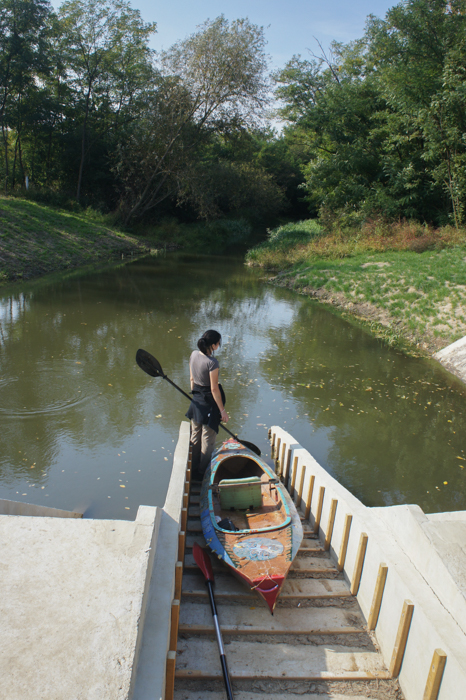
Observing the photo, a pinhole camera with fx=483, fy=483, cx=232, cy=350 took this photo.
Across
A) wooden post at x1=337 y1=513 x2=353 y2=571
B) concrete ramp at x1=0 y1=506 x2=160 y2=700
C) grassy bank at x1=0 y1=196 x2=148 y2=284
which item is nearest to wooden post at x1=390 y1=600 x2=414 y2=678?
wooden post at x1=337 y1=513 x2=353 y2=571

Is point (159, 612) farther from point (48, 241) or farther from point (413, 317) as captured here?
point (48, 241)

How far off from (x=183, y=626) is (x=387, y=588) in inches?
57.2

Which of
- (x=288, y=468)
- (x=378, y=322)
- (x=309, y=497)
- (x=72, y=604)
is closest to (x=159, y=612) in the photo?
(x=72, y=604)

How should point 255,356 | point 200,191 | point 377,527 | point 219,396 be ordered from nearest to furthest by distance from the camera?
point 377,527
point 219,396
point 255,356
point 200,191

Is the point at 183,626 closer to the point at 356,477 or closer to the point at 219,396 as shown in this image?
the point at 219,396

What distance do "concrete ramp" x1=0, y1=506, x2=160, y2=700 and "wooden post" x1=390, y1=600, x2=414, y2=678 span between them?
1584mm

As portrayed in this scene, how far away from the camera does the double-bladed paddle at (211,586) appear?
2.93 metres

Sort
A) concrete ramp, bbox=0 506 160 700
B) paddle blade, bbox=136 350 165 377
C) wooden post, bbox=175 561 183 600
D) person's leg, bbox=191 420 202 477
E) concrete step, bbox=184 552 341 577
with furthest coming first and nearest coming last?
1. paddle blade, bbox=136 350 165 377
2. person's leg, bbox=191 420 202 477
3. concrete step, bbox=184 552 341 577
4. wooden post, bbox=175 561 183 600
5. concrete ramp, bbox=0 506 160 700

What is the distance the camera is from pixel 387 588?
3.31 m

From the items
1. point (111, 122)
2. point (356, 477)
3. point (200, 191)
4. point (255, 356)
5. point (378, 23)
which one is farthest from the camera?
point (111, 122)

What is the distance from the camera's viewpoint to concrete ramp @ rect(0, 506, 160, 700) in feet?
6.98

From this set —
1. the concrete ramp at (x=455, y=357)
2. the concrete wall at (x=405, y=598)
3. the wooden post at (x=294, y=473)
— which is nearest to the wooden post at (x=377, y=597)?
the concrete wall at (x=405, y=598)

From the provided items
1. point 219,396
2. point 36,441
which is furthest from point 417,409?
point 36,441

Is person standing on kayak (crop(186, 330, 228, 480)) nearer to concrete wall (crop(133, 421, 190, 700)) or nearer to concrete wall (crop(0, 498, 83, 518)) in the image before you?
concrete wall (crop(0, 498, 83, 518))
